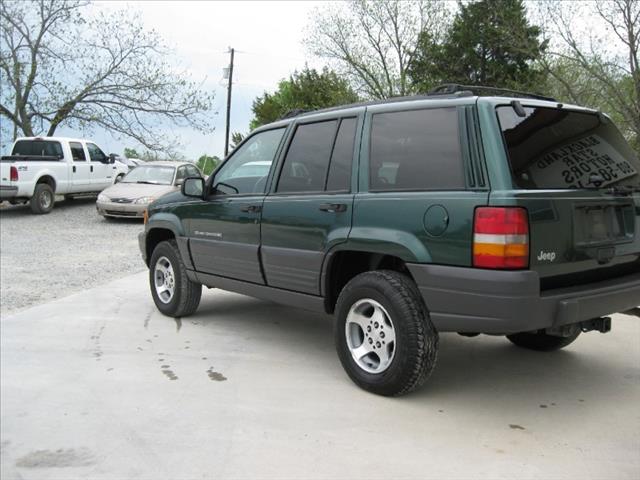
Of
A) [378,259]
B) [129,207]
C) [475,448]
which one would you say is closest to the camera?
[475,448]

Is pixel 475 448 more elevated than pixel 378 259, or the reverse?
pixel 378 259

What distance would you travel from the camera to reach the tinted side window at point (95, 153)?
16.9 meters

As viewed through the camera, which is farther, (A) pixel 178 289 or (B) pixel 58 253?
(B) pixel 58 253

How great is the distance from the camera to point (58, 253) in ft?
32.6

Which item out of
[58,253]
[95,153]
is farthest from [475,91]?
[95,153]

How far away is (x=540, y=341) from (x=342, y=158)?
218 centimetres

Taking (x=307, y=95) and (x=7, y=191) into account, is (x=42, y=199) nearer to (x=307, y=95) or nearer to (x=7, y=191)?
(x=7, y=191)

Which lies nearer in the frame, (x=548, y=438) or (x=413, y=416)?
(x=548, y=438)

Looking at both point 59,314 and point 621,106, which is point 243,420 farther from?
point 621,106

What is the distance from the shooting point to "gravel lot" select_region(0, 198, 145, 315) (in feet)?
23.8

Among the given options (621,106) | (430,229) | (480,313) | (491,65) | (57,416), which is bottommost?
(57,416)

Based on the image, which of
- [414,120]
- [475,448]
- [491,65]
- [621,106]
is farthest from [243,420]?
[491,65]

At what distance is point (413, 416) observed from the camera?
3488 mm

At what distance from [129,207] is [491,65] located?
2189 cm
